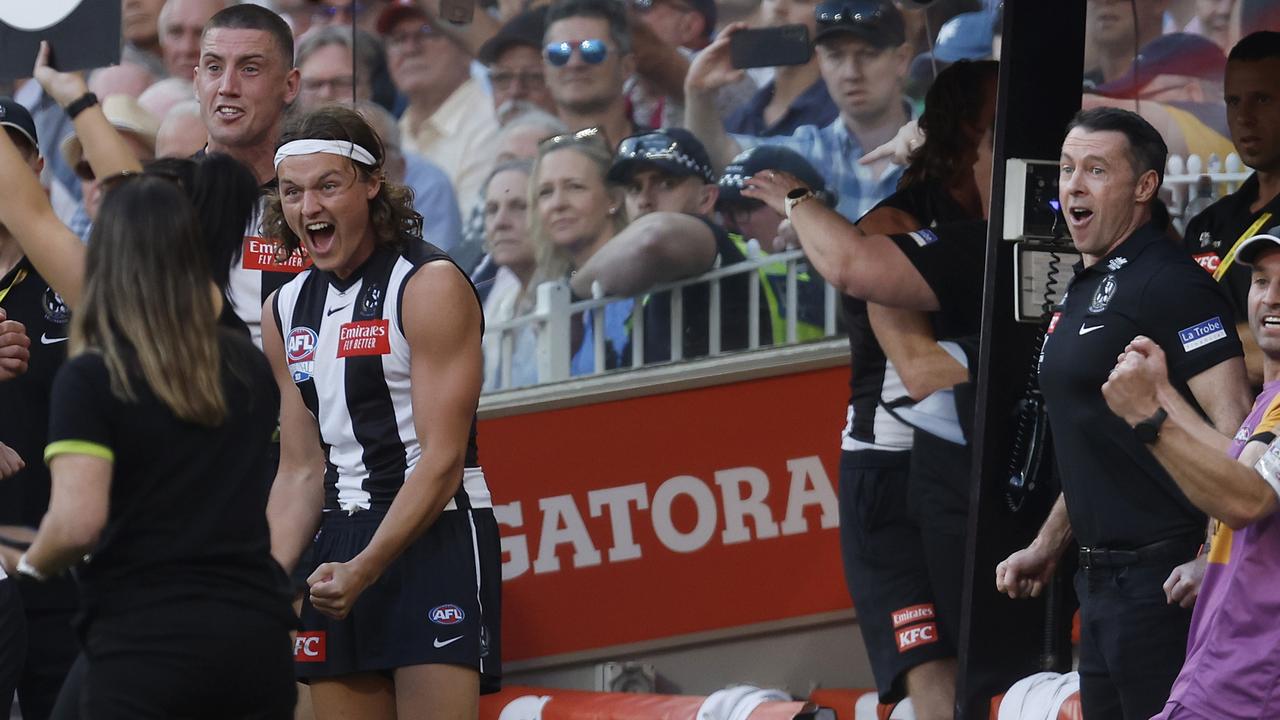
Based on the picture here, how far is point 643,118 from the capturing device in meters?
6.91

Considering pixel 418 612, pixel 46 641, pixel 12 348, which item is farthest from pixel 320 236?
pixel 46 641

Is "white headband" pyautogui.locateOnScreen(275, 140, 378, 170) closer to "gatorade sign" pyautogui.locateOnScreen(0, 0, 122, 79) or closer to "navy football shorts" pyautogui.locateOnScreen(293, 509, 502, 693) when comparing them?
"navy football shorts" pyautogui.locateOnScreen(293, 509, 502, 693)

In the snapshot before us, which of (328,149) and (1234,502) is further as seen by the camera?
(328,149)

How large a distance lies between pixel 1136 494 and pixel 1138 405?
639 millimetres

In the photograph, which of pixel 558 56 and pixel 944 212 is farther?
pixel 558 56

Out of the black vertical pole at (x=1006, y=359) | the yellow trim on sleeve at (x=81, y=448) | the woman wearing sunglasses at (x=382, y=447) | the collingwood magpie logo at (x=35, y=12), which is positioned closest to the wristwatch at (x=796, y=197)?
the black vertical pole at (x=1006, y=359)

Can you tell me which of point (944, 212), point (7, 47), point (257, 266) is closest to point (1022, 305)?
point (944, 212)

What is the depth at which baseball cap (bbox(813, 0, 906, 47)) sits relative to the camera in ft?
22.0

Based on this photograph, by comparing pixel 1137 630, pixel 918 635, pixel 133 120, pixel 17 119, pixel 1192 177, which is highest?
pixel 133 120

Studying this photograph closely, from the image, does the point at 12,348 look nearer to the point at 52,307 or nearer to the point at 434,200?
the point at 52,307

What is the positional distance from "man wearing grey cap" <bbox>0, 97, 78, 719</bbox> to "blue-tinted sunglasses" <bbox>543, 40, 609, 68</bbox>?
2.22m

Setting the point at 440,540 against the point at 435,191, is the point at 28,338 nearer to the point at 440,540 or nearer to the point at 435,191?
the point at 440,540

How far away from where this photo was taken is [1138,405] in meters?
3.63

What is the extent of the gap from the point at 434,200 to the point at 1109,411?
3.49 m
